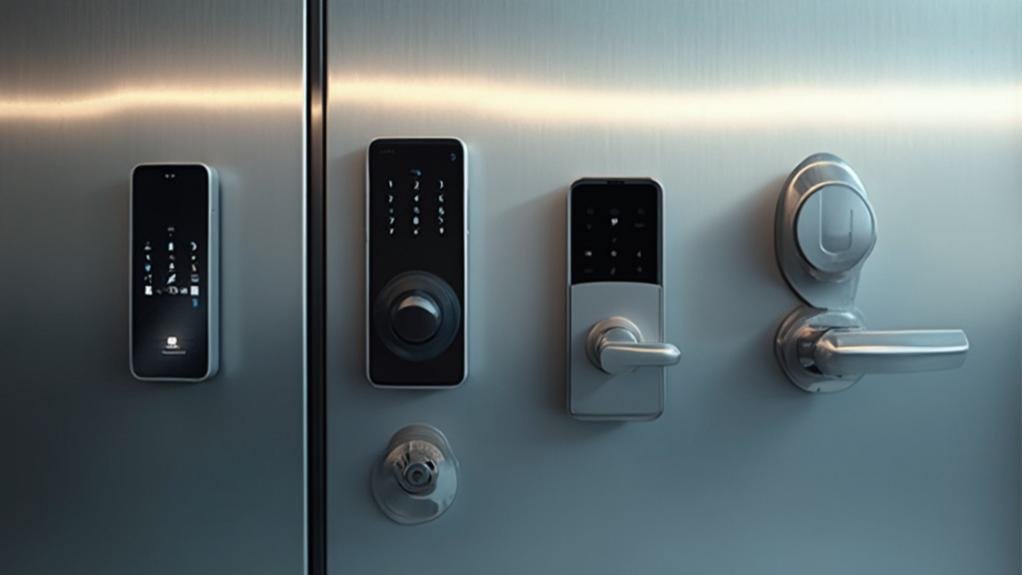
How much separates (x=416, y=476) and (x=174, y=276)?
0.21m

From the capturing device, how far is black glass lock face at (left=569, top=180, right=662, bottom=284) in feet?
1.38

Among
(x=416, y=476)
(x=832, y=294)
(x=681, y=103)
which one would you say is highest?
(x=681, y=103)

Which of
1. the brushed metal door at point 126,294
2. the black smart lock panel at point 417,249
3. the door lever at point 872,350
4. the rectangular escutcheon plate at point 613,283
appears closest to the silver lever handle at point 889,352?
the door lever at point 872,350

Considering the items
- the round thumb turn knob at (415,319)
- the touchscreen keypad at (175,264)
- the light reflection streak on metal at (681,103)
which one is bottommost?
the round thumb turn knob at (415,319)

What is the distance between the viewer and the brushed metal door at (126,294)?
1.43ft

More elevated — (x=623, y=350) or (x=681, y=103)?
(x=681, y=103)

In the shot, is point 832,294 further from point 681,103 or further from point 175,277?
point 175,277

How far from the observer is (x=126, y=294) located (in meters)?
0.44

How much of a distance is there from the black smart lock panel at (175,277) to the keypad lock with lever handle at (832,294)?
38 cm

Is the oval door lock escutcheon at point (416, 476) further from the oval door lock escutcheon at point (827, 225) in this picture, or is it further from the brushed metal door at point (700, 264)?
the oval door lock escutcheon at point (827, 225)

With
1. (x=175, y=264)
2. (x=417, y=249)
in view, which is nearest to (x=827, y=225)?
(x=417, y=249)

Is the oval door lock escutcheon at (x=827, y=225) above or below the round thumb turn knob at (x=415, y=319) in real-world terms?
above

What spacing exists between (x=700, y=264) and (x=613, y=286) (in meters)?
0.06

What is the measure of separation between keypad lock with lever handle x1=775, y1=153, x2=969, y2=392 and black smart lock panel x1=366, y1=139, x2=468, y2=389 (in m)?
0.21
